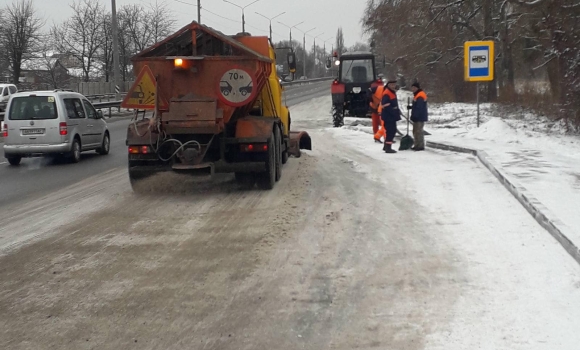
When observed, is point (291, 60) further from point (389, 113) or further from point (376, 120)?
point (376, 120)

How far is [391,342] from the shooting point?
5.14 metres

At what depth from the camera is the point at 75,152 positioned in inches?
677

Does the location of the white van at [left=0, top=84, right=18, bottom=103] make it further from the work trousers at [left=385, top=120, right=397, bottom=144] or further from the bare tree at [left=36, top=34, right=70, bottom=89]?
the work trousers at [left=385, top=120, right=397, bottom=144]

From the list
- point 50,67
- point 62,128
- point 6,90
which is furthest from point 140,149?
point 50,67

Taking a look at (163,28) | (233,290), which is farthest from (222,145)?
(163,28)

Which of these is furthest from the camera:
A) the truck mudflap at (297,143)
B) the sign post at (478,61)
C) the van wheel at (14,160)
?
the sign post at (478,61)

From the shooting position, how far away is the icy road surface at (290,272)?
5.34 metres

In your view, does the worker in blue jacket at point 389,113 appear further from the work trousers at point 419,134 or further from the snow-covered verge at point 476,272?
the snow-covered verge at point 476,272

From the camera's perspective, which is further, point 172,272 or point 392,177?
point 392,177

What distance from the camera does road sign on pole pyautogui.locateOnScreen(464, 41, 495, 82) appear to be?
18.8 metres

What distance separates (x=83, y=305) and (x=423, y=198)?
5.81 meters

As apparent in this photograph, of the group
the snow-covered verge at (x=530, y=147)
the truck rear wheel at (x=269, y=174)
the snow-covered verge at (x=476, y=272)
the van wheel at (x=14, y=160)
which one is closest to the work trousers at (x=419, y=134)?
the snow-covered verge at (x=530, y=147)

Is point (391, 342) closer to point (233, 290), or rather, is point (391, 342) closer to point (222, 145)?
point (233, 290)

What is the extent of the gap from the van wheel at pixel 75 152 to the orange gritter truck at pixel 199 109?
590cm
